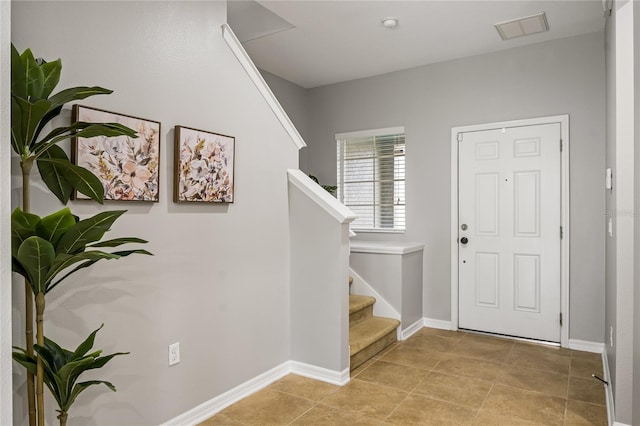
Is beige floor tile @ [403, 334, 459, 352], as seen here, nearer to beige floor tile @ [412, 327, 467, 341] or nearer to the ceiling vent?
beige floor tile @ [412, 327, 467, 341]

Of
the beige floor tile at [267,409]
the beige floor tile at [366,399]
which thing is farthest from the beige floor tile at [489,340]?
the beige floor tile at [267,409]

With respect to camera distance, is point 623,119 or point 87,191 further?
point 623,119

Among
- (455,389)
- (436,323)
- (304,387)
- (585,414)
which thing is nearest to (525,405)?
(585,414)

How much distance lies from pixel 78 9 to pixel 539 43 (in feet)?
12.4

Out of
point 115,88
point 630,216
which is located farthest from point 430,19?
point 115,88

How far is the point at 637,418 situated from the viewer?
1.95 m

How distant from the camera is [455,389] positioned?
296 cm

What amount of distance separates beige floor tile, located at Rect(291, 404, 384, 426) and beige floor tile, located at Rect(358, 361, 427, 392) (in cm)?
52

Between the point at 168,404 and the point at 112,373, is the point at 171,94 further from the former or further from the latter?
the point at 168,404

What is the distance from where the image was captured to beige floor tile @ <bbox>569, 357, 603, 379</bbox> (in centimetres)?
324

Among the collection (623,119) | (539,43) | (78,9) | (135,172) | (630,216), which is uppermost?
(539,43)

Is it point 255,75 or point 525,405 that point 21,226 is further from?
point 525,405

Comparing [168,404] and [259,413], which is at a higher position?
[168,404]

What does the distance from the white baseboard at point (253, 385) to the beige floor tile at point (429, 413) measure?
53cm
